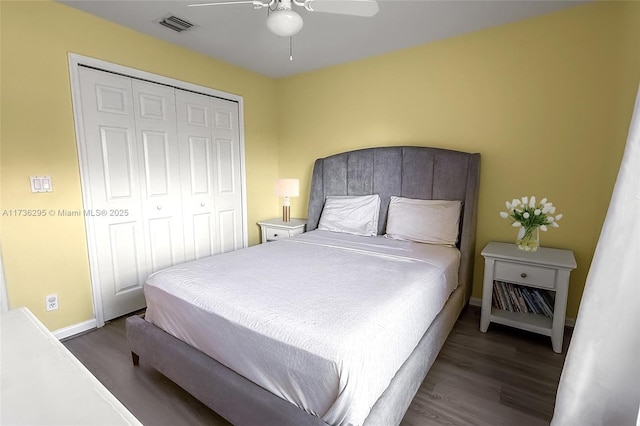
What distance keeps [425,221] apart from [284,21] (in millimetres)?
1827

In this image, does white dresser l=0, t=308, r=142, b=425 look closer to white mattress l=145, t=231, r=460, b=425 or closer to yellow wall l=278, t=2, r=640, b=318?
white mattress l=145, t=231, r=460, b=425

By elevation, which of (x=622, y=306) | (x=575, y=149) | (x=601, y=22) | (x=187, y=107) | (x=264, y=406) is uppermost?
(x=601, y=22)

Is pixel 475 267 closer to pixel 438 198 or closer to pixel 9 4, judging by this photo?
pixel 438 198

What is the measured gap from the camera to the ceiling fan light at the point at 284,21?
5.13ft

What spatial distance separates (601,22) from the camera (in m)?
2.12

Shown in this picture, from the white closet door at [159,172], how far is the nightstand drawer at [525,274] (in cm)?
282

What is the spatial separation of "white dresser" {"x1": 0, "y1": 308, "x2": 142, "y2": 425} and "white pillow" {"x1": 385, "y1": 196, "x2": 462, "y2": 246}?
2.35 m

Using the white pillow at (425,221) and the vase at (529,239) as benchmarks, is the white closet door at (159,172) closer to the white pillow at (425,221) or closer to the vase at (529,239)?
the white pillow at (425,221)

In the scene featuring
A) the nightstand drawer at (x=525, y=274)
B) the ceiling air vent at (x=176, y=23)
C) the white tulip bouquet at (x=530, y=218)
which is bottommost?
the nightstand drawer at (x=525, y=274)

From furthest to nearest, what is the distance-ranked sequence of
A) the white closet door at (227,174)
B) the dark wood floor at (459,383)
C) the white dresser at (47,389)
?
the white closet door at (227,174) → the dark wood floor at (459,383) → the white dresser at (47,389)

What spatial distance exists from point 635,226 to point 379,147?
2.32 metres

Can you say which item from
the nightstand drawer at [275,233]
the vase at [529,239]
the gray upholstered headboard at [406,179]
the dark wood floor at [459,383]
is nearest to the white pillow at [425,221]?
the gray upholstered headboard at [406,179]

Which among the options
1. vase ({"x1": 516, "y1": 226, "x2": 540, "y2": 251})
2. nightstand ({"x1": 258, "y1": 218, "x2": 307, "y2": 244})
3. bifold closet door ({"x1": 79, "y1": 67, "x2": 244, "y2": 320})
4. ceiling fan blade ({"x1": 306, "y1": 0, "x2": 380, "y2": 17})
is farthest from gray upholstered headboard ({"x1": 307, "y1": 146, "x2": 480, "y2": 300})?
ceiling fan blade ({"x1": 306, "y1": 0, "x2": 380, "y2": 17})

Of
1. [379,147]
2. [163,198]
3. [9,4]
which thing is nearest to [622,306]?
[379,147]
